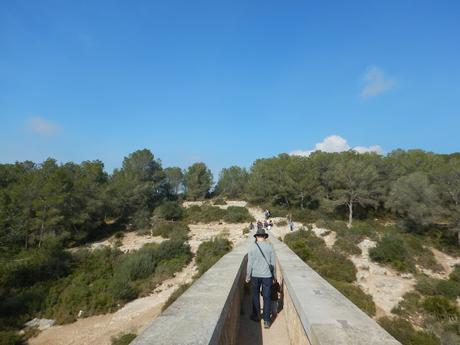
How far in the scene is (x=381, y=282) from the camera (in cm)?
1914

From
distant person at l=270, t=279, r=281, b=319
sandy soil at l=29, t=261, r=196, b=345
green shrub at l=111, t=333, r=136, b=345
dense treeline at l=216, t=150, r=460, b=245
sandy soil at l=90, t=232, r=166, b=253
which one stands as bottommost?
sandy soil at l=29, t=261, r=196, b=345

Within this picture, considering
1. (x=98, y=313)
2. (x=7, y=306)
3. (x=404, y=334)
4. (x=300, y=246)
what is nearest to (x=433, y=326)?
(x=404, y=334)

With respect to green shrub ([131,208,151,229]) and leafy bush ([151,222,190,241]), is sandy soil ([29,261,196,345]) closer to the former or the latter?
leafy bush ([151,222,190,241])

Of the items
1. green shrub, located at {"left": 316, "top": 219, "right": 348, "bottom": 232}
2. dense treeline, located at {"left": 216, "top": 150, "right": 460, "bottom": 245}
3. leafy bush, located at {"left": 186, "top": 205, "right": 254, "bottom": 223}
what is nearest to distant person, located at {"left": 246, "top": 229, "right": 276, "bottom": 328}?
green shrub, located at {"left": 316, "top": 219, "right": 348, "bottom": 232}

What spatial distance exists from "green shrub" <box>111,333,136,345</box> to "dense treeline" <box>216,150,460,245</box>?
2763 cm

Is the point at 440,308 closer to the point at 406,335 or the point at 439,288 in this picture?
the point at 439,288

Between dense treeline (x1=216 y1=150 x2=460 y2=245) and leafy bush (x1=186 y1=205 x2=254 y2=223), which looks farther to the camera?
leafy bush (x1=186 y1=205 x2=254 y2=223)

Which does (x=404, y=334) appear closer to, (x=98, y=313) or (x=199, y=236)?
(x=98, y=313)

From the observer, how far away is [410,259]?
22750 mm

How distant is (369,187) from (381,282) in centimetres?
1984

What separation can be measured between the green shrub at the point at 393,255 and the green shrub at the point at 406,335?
9.83 meters

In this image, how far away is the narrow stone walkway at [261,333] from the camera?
4.73 m

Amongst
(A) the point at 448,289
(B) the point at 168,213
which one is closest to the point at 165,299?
(A) the point at 448,289

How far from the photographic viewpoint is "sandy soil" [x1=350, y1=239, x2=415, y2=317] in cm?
1649
